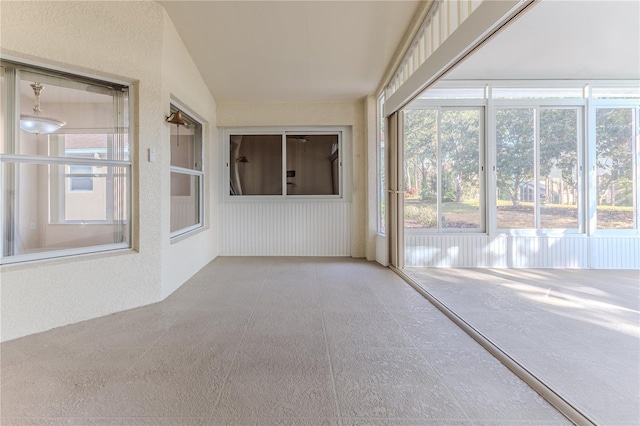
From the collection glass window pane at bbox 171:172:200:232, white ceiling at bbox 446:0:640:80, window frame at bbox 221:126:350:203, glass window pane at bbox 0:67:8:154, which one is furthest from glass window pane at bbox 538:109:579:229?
glass window pane at bbox 0:67:8:154

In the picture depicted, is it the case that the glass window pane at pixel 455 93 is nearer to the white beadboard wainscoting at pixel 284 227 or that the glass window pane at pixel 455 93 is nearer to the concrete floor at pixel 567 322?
the white beadboard wainscoting at pixel 284 227

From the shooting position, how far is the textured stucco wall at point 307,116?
4.80 m

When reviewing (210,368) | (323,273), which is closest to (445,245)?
(323,273)

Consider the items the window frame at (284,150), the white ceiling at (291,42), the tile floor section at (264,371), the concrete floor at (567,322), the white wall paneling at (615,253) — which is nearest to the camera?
the tile floor section at (264,371)

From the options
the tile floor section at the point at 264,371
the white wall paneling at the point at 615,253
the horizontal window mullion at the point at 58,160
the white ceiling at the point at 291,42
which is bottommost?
the tile floor section at the point at 264,371

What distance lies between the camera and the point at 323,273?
3.84 meters

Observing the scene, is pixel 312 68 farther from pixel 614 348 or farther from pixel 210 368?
pixel 614 348

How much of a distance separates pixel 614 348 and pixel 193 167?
480 centimetres

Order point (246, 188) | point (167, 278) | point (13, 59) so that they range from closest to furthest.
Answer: point (13, 59) < point (167, 278) < point (246, 188)

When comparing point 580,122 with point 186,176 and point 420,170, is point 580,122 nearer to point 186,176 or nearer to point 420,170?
point 420,170

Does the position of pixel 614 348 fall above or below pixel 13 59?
below


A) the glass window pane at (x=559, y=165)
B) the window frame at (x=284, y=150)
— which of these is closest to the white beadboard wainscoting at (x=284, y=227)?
the window frame at (x=284, y=150)

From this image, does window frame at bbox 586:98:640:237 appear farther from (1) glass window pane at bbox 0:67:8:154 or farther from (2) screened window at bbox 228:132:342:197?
(1) glass window pane at bbox 0:67:8:154

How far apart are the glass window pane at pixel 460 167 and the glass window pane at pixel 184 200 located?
12.6 ft
